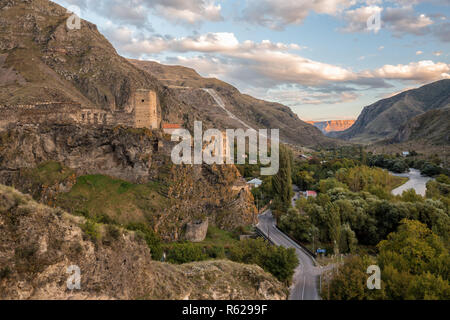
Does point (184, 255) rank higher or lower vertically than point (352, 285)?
lower

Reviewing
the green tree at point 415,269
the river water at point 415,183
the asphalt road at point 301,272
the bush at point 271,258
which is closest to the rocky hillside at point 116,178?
the asphalt road at point 301,272

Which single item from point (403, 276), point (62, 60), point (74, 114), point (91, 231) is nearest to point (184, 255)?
point (403, 276)

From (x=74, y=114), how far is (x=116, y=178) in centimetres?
1555

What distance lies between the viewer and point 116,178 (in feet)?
134

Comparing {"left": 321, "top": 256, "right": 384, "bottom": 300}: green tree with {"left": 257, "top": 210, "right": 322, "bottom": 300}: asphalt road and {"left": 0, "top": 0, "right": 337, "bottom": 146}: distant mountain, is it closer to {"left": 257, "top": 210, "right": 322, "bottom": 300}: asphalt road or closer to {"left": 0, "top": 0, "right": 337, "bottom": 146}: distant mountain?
{"left": 257, "top": 210, "right": 322, "bottom": 300}: asphalt road

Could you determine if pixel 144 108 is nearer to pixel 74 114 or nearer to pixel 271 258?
pixel 74 114

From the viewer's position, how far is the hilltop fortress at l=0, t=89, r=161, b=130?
41.0 m

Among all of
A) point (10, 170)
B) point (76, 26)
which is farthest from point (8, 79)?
point (10, 170)

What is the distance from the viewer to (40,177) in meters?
36.3

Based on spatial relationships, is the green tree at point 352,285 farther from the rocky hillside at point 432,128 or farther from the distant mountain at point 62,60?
the rocky hillside at point 432,128

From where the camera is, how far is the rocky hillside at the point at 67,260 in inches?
388
